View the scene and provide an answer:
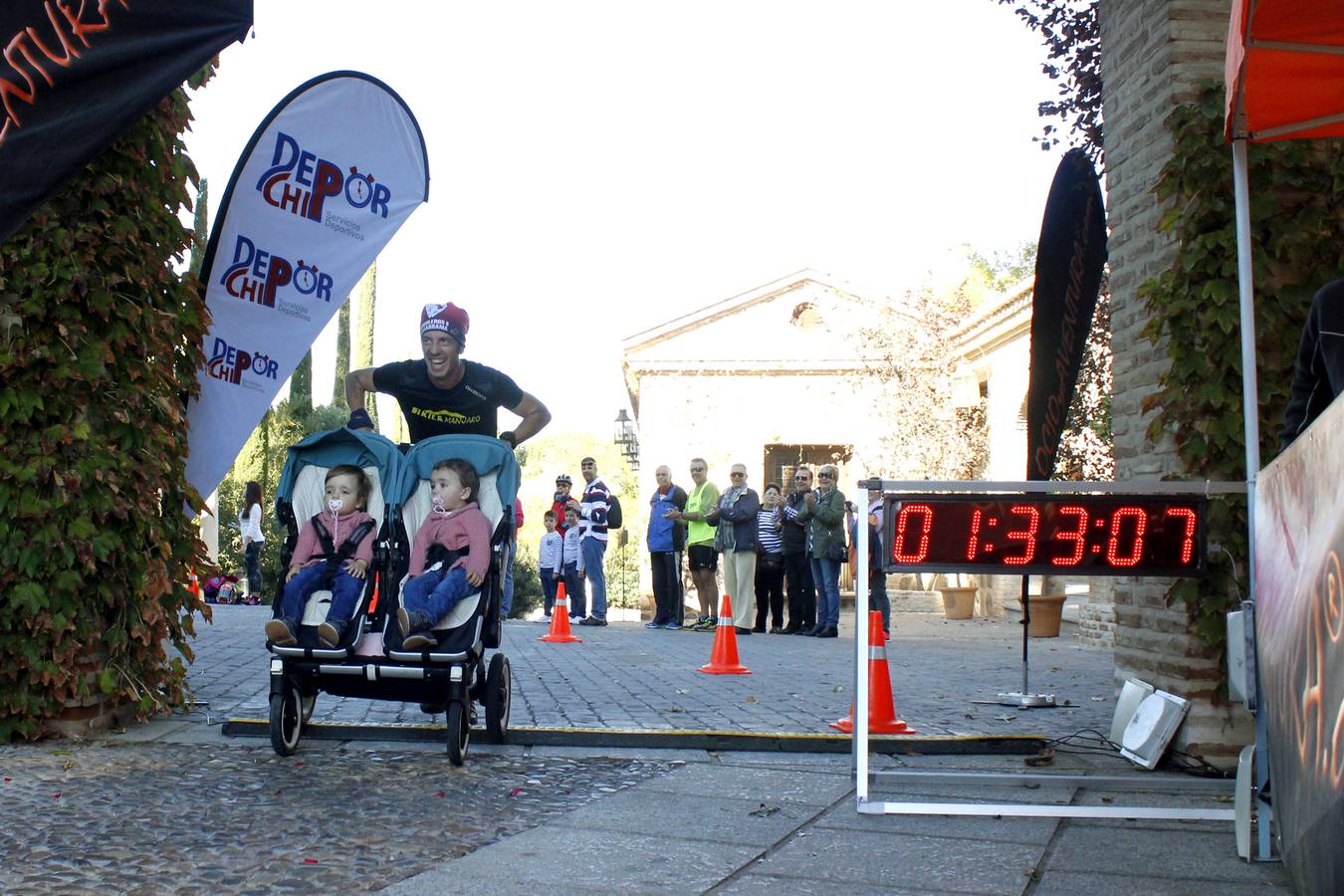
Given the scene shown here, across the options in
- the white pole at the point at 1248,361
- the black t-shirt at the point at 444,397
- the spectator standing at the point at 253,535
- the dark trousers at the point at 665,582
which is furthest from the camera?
the spectator standing at the point at 253,535

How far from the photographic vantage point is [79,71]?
537 centimetres

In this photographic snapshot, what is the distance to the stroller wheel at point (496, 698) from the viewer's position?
621 centimetres

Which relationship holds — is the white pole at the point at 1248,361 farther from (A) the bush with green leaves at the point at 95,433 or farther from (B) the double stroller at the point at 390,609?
(A) the bush with green leaves at the point at 95,433

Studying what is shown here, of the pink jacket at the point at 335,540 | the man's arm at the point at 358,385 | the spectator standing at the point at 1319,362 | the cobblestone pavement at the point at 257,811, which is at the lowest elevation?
the cobblestone pavement at the point at 257,811

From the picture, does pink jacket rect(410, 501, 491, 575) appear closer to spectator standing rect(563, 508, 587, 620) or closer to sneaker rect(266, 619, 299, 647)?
sneaker rect(266, 619, 299, 647)

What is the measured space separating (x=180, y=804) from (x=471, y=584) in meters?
1.55

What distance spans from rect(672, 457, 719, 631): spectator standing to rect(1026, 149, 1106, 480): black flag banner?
359 inches

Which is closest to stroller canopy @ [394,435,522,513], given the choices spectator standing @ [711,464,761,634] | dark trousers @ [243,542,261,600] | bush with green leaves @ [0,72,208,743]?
bush with green leaves @ [0,72,208,743]

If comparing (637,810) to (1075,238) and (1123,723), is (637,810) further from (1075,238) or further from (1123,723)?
(1075,238)

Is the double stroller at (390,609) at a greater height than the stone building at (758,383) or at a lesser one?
lesser

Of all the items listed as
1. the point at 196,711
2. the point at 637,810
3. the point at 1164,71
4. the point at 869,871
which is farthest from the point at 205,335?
the point at 1164,71

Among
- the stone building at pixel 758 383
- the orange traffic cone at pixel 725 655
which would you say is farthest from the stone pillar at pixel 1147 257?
the stone building at pixel 758 383

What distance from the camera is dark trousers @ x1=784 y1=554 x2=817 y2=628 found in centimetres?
1612

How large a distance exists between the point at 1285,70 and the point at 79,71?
4768 mm
